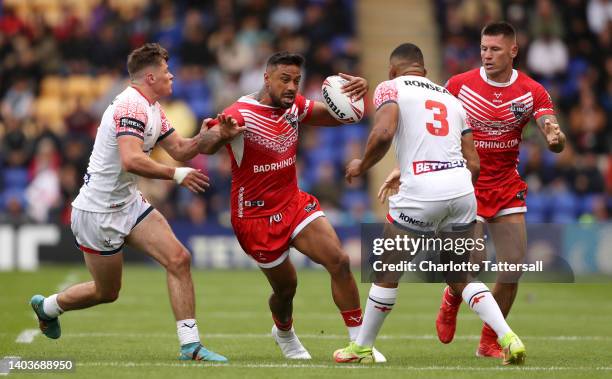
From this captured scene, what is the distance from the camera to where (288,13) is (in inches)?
1074

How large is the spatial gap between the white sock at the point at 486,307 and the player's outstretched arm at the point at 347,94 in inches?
76.7

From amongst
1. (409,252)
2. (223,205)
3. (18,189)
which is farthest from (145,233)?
(18,189)

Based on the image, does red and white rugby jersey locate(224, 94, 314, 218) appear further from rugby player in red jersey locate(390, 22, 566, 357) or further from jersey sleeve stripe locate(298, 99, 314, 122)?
rugby player in red jersey locate(390, 22, 566, 357)

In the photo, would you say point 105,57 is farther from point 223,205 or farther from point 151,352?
point 151,352

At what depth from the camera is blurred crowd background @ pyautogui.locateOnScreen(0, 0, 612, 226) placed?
2361cm

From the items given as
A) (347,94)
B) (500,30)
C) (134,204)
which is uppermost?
(500,30)

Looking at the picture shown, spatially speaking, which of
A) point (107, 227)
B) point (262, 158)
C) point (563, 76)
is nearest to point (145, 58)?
point (262, 158)

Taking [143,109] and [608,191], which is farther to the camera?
[608,191]

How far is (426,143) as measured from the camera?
9.78 m

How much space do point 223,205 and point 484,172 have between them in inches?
497

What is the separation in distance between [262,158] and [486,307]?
2315 millimetres

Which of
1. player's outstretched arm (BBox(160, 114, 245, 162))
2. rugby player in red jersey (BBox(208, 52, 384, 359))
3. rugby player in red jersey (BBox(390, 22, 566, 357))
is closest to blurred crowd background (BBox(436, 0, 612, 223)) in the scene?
rugby player in red jersey (BBox(390, 22, 566, 357))

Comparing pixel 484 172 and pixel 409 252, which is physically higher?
pixel 484 172

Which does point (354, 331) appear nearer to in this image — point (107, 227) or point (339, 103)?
point (339, 103)
